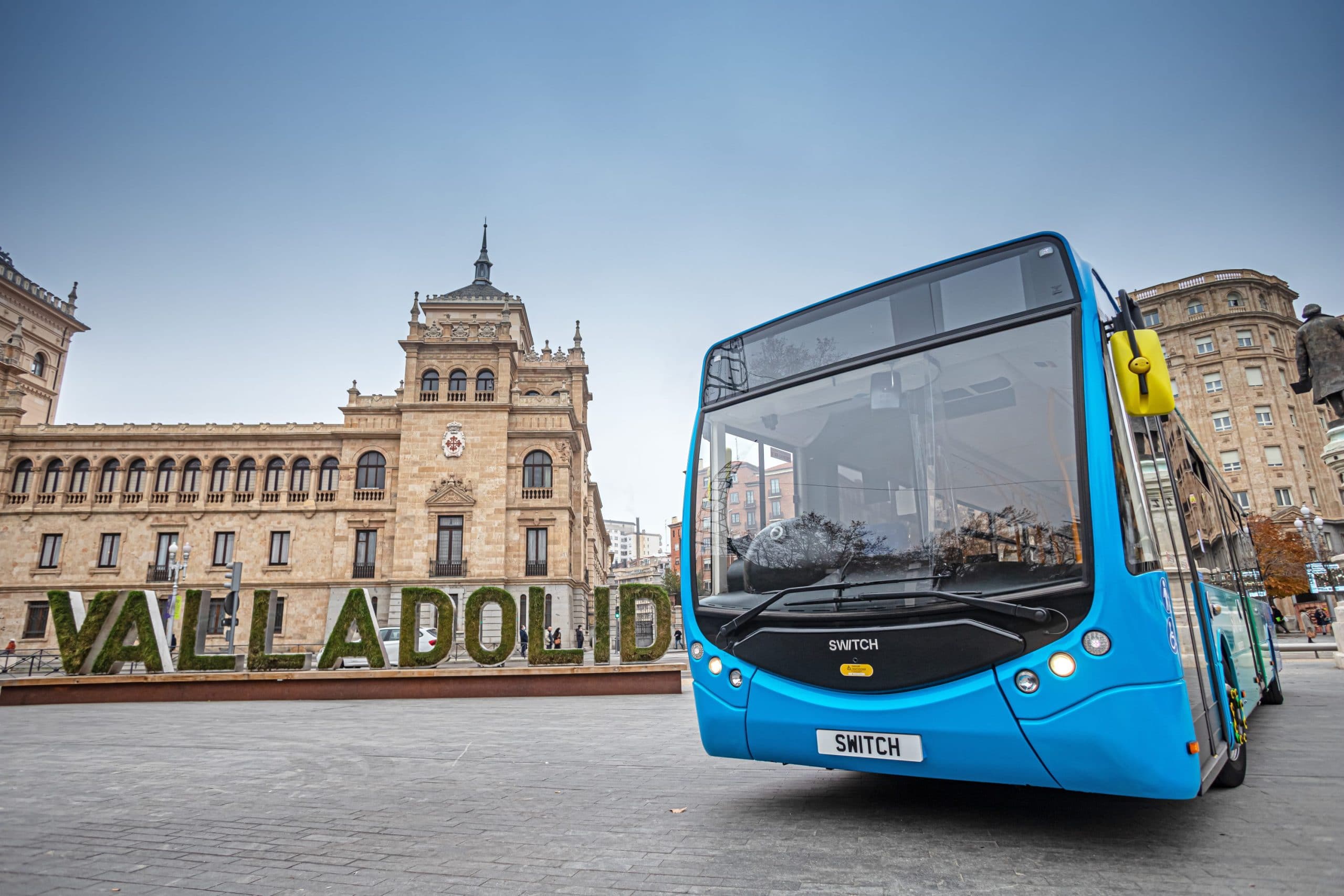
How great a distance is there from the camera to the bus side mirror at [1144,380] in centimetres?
360

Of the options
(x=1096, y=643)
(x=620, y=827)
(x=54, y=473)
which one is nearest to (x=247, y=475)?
(x=54, y=473)

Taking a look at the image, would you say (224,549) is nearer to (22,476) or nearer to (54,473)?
(54,473)

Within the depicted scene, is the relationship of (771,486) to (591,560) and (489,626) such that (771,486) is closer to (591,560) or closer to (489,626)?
(489,626)

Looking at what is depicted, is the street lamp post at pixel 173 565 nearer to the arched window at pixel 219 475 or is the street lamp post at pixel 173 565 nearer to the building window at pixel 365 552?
the arched window at pixel 219 475

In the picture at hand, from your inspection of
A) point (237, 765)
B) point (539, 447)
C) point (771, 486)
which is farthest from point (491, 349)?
point (771, 486)

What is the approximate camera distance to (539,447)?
3712 cm

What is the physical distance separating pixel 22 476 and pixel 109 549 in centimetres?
607

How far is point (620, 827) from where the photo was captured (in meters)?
4.27

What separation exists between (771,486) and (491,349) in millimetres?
35248

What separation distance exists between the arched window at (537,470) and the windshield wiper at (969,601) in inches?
1329

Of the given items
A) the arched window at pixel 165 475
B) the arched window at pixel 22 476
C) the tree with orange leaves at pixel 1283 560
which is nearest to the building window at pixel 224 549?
the arched window at pixel 165 475

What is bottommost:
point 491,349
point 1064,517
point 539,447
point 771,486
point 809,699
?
point 809,699

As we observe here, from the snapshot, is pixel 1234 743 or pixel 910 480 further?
pixel 1234 743

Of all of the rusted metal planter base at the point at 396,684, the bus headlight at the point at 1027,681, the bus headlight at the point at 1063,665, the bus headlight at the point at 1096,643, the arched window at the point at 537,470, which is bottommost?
the rusted metal planter base at the point at 396,684
